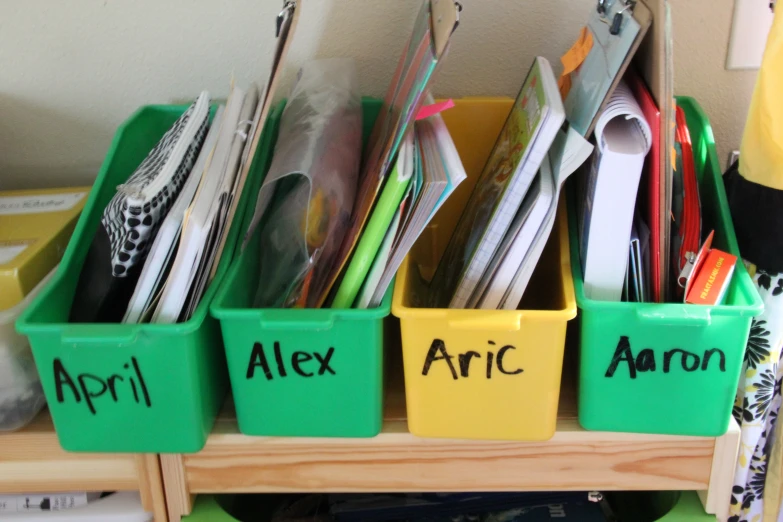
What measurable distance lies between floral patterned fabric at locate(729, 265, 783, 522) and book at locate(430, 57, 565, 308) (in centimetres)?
29

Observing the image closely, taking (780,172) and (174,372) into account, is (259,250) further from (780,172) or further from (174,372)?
(780,172)

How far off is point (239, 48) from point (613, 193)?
1.75ft

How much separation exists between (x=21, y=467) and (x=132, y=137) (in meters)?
0.41

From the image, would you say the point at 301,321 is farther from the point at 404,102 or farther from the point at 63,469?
the point at 63,469

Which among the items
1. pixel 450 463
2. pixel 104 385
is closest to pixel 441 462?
pixel 450 463

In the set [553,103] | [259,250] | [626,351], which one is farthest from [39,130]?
[626,351]

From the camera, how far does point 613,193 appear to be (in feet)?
2.23

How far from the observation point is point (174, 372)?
72 centimetres

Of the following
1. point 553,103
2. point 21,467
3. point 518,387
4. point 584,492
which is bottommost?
point 584,492

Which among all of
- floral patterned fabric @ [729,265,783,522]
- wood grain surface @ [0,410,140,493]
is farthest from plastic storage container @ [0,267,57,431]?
floral patterned fabric @ [729,265,783,522]

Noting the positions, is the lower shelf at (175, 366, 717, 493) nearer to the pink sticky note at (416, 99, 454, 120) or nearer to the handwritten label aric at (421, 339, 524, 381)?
the handwritten label aric at (421, 339, 524, 381)

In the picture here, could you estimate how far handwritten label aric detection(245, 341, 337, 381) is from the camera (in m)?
0.72

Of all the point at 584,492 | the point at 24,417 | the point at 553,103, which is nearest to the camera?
the point at 553,103

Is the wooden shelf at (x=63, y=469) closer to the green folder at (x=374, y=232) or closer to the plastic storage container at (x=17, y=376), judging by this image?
the plastic storage container at (x=17, y=376)
